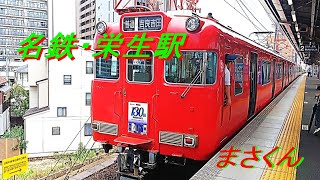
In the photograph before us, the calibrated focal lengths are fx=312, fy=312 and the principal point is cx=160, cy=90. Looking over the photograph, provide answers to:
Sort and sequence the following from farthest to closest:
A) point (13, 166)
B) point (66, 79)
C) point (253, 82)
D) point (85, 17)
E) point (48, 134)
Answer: point (85, 17) < point (48, 134) < point (66, 79) < point (253, 82) < point (13, 166)

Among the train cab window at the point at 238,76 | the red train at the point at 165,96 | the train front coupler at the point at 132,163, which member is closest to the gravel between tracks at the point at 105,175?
the red train at the point at 165,96

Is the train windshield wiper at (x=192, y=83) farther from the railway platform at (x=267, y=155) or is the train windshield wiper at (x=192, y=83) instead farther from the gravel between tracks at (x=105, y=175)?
the gravel between tracks at (x=105, y=175)

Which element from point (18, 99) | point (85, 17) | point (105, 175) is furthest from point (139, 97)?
point (85, 17)

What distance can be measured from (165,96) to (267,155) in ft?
6.06

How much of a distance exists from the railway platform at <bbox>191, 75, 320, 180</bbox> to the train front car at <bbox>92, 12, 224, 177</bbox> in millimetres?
382

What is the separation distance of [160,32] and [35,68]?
19.3 metres

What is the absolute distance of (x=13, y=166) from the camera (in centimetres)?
682

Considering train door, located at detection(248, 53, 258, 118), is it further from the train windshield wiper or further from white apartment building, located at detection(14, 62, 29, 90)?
white apartment building, located at detection(14, 62, 29, 90)

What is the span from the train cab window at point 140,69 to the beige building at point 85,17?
4420cm

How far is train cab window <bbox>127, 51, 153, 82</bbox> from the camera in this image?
15.7 feet

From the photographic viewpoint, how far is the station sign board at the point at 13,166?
648 centimetres

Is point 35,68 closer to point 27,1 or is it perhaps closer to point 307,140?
point 307,140

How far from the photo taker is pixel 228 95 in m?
4.87

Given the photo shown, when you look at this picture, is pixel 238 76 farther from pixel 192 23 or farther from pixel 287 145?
pixel 192 23
